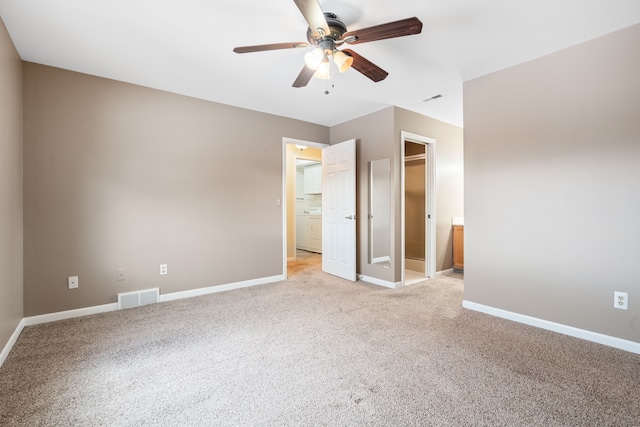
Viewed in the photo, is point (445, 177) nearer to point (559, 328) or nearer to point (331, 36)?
point (559, 328)

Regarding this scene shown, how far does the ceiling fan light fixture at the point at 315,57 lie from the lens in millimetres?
1965

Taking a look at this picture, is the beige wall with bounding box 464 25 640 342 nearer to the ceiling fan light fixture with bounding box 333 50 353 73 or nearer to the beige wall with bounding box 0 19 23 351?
the ceiling fan light fixture with bounding box 333 50 353 73

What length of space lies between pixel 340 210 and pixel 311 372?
2.86 m

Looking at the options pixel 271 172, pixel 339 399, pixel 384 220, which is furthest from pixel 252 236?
pixel 339 399

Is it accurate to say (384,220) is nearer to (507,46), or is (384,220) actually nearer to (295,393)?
(507,46)

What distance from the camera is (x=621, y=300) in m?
2.25

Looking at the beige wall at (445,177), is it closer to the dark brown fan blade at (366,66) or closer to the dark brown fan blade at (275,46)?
the dark brown fan blade at (366,66)

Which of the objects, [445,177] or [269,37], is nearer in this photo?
[269,37]

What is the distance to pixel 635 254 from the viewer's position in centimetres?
219

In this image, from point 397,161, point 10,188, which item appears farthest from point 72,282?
point 397,161

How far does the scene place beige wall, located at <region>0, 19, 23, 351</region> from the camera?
2.12 m

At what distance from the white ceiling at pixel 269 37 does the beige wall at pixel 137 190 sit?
39cm

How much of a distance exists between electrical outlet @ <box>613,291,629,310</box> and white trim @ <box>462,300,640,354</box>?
26 cm

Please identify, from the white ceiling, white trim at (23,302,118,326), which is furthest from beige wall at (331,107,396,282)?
white trim at (23,302,118,326)
